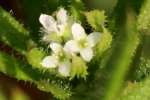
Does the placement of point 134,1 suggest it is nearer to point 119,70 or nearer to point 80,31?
point 80,31

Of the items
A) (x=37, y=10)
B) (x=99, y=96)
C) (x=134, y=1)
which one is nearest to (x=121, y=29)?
(x=134, y=1)

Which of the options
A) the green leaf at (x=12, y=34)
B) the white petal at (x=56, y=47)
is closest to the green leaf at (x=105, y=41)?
the white petal at (x=56, y=47)

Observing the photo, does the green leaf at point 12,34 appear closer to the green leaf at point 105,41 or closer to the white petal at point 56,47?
the white petal at point 56,47

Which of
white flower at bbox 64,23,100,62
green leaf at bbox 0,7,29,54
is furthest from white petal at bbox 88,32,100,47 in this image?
green leaf at bbox 0,7,29,54

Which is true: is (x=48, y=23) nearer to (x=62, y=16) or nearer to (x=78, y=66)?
(x=62, y=16)

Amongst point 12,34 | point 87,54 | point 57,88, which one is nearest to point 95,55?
point 87,54

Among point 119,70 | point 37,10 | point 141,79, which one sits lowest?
point 119,70
